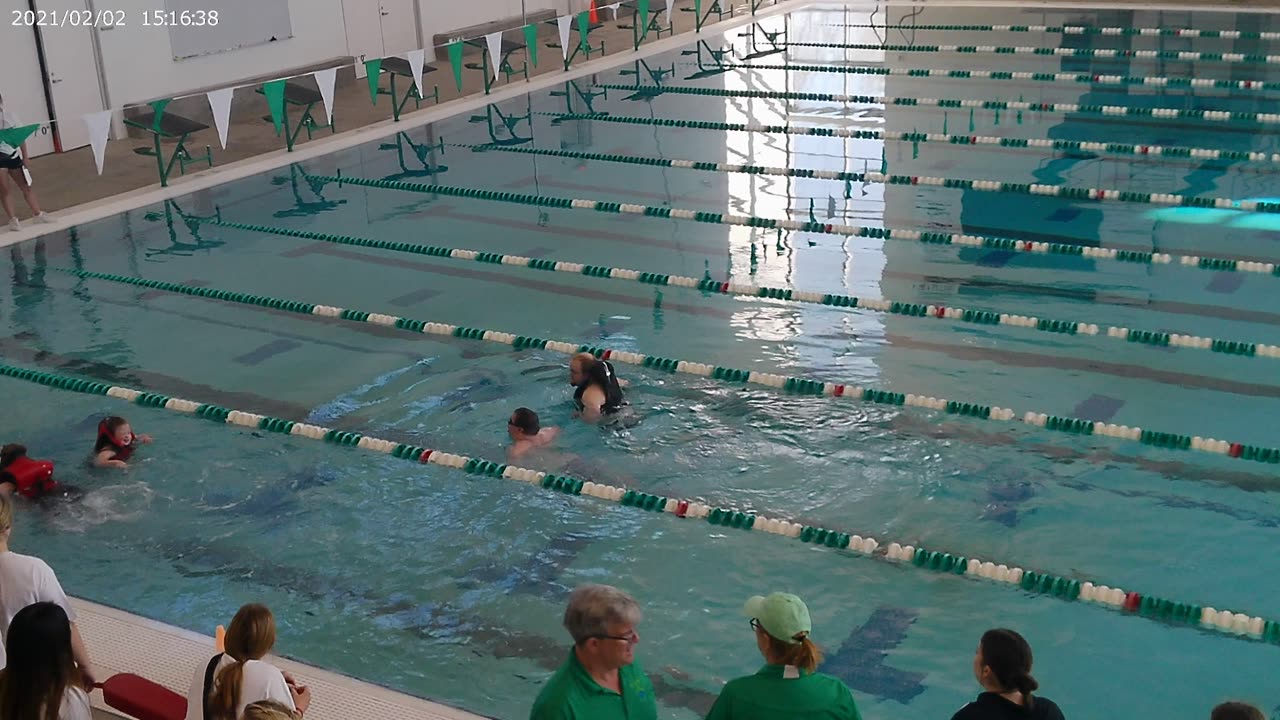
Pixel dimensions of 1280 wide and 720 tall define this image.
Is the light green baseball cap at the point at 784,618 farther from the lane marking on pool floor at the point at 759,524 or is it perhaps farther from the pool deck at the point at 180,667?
the lane marking on pool floor at the point at 759,524

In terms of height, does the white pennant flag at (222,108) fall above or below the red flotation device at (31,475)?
above

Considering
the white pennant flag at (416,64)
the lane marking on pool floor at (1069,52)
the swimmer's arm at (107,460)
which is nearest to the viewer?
the swimmer's arm at (107,460)

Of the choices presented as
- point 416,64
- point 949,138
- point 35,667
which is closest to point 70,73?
point 416,64

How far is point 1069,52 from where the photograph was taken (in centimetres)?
1366

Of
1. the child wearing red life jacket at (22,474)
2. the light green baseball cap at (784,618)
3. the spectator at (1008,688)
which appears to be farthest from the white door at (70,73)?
the spectator at (1008,688)

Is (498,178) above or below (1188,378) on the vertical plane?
above

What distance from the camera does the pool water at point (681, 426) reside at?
411 centimetres

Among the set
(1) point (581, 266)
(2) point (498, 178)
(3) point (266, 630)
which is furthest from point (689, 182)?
(3) point (266, 630)

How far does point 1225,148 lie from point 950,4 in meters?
8.52

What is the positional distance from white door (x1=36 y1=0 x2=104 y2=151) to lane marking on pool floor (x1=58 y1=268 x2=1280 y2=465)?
3.57 metres

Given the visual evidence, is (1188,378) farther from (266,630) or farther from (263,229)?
(263,229)

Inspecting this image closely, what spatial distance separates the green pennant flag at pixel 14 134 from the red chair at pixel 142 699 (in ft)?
19.0

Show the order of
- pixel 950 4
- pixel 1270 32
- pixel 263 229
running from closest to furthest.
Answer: pixel 263 229, pixel 1270 32, pixel 950 4

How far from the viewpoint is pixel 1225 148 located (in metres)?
9.64
